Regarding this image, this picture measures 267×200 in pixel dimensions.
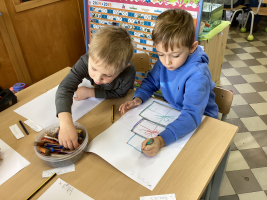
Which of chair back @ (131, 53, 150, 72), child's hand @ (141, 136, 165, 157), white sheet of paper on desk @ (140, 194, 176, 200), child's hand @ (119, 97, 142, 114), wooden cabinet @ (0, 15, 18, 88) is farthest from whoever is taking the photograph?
wooden cabinet @ (0, 15, 18, 88)

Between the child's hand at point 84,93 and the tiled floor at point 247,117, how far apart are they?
1.00 meters

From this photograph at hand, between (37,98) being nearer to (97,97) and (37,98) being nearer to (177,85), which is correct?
(97,97)

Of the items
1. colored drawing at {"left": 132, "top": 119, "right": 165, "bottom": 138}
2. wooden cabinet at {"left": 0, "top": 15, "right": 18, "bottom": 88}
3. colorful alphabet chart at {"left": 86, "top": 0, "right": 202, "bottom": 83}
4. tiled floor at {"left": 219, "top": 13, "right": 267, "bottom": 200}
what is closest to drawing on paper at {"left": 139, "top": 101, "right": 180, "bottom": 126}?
colored drawing at {"left": 132, "top": 119, "right": 165, "bottom": 138}

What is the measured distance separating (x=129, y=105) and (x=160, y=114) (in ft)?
0.46

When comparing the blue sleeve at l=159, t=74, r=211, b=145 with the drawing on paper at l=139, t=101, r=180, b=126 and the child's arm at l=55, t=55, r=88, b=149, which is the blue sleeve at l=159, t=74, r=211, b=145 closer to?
the drawing on paper at l=139, t=101, r=180, b=126

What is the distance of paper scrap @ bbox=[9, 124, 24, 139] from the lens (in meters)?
0.81

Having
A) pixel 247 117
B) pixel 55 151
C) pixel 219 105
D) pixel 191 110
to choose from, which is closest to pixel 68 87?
pixel 55 151

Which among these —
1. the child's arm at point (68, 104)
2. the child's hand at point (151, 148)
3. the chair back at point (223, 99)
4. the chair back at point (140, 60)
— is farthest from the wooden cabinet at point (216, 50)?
the child's hand at point (151, 148)

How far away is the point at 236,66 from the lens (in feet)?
8.63

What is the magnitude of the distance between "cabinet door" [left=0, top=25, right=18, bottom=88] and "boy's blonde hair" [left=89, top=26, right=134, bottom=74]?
130cm

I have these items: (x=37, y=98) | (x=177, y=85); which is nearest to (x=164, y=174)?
(x=177, y=85)

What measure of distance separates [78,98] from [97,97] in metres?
0.09

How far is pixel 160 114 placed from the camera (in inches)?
35.0

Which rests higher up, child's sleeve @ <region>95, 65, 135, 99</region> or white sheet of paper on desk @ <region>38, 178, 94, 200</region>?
child's sleeve @ <region>95, 65, 135, 99</region>
